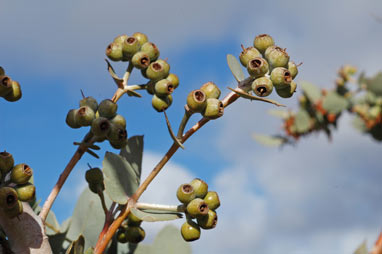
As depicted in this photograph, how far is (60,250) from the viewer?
1172 millimetres

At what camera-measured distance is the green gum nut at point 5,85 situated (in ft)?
3.15

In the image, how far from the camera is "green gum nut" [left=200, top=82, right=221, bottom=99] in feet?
3.31

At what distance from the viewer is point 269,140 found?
511cm

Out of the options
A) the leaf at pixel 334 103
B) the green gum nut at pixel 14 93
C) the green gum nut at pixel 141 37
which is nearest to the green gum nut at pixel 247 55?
the green gum nut at pixel 141 37

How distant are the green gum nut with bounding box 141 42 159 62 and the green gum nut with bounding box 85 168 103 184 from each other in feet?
0.88

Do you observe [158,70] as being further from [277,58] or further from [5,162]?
[5,162]

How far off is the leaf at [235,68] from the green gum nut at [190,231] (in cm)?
31

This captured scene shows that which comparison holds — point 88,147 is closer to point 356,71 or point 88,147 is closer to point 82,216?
point 82,216

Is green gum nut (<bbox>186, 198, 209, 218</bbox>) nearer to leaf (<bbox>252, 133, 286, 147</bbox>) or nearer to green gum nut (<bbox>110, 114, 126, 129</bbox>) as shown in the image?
green gum nut (<bbox>110, 114, 126, 129</bbox>)

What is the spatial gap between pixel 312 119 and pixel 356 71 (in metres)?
0.60

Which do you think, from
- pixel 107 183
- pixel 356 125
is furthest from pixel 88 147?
pixel 356 125

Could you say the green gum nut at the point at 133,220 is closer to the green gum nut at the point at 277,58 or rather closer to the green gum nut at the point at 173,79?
the green gum nut at the point at 173,79

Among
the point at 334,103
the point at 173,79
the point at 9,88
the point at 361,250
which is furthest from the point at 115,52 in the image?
the point at 334,103

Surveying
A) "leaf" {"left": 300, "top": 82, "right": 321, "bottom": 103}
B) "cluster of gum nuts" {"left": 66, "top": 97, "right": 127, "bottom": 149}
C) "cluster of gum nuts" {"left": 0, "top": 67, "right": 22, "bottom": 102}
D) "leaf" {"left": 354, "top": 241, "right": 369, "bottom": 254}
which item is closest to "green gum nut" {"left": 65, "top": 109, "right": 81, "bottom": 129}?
"cluster of gum nuts" {"left": 66, "top": 97, "right": 127, "bottom": 149}
